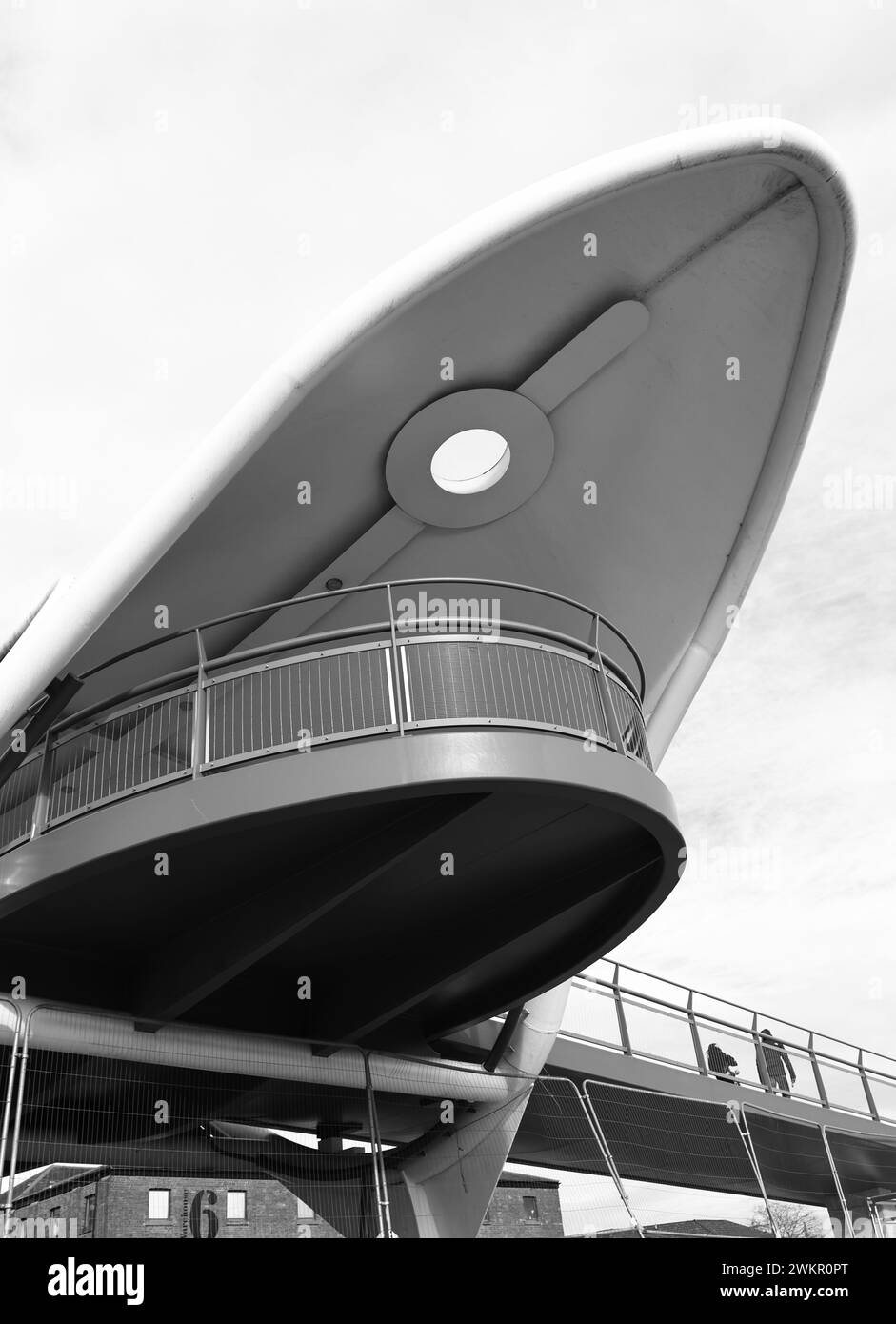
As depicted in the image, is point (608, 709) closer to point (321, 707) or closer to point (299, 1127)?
point (321, 707)

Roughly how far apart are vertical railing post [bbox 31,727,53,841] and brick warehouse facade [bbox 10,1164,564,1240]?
11.1 ft

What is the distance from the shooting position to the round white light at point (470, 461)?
13.9 meters

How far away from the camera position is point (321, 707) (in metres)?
10.1

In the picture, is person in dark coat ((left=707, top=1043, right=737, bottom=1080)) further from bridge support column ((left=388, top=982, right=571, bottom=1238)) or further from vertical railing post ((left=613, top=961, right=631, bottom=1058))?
bridge support column ((left=388, top=982, right=571, bottom=1238))

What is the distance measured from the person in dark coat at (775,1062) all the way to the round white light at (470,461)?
Result: 41.2 ft

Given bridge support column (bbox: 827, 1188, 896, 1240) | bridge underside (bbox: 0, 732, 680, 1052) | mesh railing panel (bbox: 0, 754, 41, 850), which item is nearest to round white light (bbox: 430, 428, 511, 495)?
bridge underside (bbox: 0, 732, 680, 1052)

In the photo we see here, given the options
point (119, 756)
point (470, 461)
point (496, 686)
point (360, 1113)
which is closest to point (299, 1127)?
point (360, 1113)

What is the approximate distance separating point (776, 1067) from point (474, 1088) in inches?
414

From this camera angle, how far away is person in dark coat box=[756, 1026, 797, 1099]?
2102cm

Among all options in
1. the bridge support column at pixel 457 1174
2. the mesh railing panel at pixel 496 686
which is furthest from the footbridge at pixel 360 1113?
the mesh railing panel at pixel 496 686

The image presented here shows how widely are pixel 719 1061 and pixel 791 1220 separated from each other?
18.0ft

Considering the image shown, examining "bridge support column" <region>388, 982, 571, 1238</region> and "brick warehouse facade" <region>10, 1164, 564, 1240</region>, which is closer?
"brick warehouse facade" <region>10, 1164, 564, 1240</region>

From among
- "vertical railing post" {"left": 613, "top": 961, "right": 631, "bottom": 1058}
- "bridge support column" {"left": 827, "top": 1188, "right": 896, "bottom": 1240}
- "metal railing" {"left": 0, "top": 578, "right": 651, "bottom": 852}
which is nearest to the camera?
"metal railing" {"left": 0, "top": 578, "right": 651, "bottom": 852}
